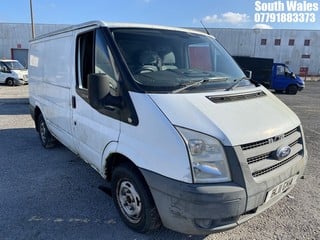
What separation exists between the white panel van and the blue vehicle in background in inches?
598

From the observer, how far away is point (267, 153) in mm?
2629

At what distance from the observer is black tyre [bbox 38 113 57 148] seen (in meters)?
5.69

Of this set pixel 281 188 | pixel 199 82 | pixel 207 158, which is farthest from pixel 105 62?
pixel 281 188

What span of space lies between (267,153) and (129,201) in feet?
4.90

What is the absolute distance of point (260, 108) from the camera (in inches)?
115

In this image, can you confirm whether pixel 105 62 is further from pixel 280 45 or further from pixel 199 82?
pixel 280 45

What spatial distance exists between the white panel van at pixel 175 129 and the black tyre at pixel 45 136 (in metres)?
1.93

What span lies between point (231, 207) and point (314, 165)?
3509 mm

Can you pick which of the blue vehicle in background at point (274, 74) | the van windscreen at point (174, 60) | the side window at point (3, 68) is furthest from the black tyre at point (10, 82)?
the van windscreen at point (174, 60)

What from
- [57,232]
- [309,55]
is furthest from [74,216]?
[309,55]

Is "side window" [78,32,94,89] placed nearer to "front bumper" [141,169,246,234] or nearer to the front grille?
"front bumper" [141,169,246,234]

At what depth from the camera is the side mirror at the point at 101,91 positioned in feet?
9.10

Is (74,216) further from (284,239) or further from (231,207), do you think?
(284,239)

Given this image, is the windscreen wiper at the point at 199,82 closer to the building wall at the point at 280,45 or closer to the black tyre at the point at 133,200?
the black tyre at the point at 133,200
